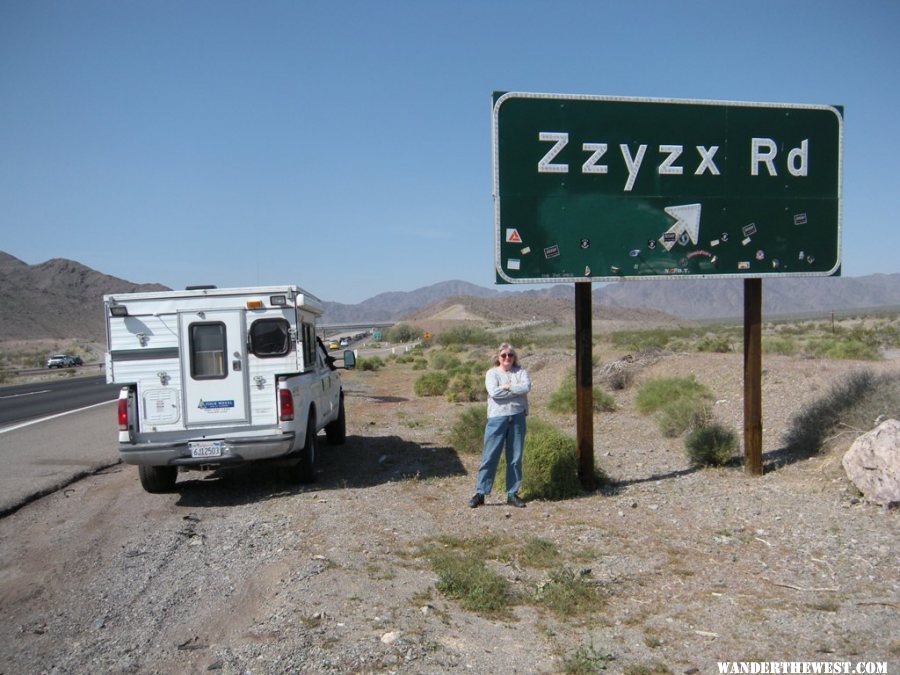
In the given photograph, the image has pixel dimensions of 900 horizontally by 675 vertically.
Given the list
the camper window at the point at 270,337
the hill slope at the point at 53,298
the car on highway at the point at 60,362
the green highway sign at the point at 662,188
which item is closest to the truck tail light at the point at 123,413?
the camper window at the point at 270,337

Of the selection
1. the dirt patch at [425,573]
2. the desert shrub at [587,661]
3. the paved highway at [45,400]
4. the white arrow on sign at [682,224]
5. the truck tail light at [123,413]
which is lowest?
the paved highway at [45,400]

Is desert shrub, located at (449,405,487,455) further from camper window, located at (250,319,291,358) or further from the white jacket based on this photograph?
camper window, located at (250,319,291,358)

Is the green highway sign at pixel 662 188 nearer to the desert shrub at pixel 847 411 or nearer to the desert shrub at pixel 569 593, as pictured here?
the desert shrub at pixel 847 411

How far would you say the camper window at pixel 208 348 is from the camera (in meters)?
9.04

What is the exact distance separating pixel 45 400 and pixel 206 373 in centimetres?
2043

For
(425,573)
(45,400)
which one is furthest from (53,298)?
(425,573)

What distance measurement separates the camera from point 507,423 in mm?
8078

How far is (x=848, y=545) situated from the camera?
21.0 ft

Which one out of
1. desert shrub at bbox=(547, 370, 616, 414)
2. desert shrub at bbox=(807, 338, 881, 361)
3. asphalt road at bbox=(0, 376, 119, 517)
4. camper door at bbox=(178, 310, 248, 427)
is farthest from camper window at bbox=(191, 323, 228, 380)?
desert shrub at bbox=(807, 338, 881, 361)

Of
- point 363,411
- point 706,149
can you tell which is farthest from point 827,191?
point 363,411

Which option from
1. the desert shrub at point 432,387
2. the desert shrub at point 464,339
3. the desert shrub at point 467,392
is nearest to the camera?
the desert shrub at point 467,392

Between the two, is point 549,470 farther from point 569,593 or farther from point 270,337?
point 270,337

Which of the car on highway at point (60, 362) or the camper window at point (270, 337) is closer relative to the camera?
the camper window at point (270, 337)

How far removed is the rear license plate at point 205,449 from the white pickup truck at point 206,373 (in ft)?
0.04
